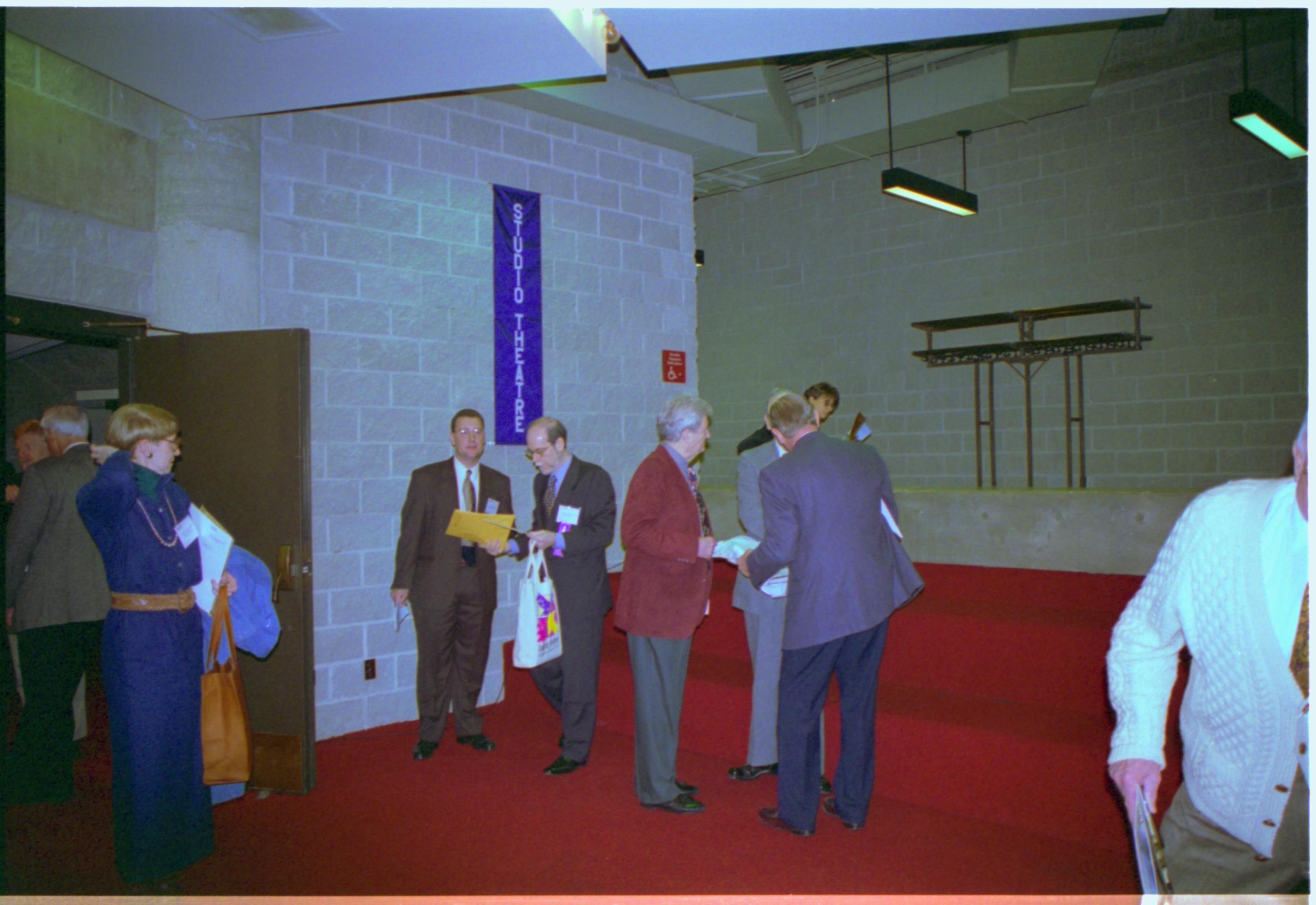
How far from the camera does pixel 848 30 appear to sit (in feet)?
12.0

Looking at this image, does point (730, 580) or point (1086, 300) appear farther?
point (1086, 300)

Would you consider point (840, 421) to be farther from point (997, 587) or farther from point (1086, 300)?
point (997, 587)

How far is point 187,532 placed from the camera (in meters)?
2.85

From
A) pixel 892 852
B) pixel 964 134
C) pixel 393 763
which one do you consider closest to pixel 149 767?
pixel 393 763

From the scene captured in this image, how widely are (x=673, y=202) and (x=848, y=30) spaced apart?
2.46 meters

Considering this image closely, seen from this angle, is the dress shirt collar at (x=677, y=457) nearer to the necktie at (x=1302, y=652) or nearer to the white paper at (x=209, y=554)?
the white paper at (x=209, y=554)

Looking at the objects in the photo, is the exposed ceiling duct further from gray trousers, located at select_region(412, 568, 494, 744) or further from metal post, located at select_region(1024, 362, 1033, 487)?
gray trousers, located at select_region(412, 568, 494, 744)

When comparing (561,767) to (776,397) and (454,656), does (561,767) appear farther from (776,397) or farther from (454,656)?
(776,397)

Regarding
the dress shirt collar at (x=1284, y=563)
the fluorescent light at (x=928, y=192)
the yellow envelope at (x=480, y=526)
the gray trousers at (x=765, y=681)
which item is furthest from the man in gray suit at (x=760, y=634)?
the fluorescent light at (x=928, y=192)

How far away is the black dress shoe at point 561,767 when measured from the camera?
384 centimetres

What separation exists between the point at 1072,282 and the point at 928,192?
4.41 feet

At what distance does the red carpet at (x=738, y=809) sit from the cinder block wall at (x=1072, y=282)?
271 cm

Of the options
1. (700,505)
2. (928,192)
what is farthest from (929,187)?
(700,505)

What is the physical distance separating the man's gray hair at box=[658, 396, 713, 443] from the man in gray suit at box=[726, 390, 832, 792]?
301 mm
